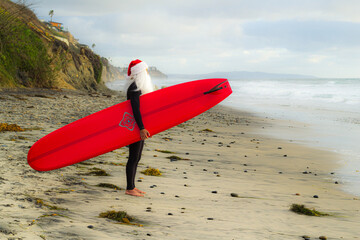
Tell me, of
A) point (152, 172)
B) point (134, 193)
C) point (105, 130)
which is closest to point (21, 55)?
point (105, 130)

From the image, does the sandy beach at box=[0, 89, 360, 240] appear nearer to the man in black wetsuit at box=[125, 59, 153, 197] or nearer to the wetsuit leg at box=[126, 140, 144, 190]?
the wetsuit leg at box=[126, 140, 144, 190]

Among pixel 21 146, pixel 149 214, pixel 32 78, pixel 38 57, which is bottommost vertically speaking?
pixel 149 214

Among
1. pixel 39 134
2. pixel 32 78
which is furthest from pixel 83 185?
pixel 32 78

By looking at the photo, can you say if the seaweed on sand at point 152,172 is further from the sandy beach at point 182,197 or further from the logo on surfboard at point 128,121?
the logo on surfboard at point 128,121

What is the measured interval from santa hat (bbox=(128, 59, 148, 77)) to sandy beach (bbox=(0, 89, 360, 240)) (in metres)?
1.59

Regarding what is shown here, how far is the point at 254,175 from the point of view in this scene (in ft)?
18.9

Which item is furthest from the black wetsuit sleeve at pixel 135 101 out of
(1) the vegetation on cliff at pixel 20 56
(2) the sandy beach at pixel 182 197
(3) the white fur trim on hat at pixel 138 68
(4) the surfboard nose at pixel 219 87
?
(1) the vegetation on cliff at pixel 20 56

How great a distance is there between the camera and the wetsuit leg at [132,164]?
424cm

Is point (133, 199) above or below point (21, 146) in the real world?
below

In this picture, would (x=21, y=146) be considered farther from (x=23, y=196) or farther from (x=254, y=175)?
(x=254, y=175)

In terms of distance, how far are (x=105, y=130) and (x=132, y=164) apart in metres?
0.85

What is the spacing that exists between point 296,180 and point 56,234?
13.8 ft

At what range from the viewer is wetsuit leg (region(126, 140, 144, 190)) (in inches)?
167

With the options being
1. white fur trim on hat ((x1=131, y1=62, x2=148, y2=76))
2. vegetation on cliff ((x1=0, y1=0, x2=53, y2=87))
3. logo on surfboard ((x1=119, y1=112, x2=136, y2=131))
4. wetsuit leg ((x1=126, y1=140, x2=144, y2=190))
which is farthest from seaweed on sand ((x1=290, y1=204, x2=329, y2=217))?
vegetation on cliff ((x1=0, y1=0, x2=53, y2=87))
